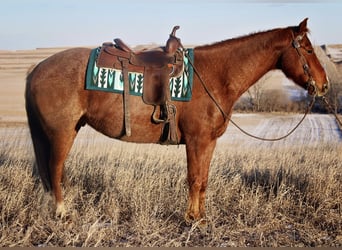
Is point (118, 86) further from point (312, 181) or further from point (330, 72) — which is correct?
point (330, 72)

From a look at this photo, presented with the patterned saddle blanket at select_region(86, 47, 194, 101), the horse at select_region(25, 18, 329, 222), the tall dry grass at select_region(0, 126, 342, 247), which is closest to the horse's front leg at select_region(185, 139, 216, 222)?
the horse at select_region(25, 18, 329, 222)

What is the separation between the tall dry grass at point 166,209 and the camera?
12.6ft

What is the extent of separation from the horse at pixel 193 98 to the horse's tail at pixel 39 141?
30 mm

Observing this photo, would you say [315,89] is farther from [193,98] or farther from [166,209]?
[166,209]

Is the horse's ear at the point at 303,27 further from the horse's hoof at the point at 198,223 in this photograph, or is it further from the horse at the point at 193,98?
the horse's hoof at the point at 198,223

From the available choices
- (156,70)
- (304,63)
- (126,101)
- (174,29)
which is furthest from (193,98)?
(304,63)

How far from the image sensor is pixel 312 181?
201 inches

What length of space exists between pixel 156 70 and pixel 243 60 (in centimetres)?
94

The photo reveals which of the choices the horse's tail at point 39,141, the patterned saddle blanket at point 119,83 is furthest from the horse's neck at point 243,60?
the horse's tail at point 39,141

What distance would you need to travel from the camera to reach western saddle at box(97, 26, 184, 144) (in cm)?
429

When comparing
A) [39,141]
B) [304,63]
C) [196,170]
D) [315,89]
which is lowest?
[196,170]

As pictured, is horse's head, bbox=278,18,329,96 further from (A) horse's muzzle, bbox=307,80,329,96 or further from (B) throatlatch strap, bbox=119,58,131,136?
(B) throatlatch strap, bbox=119,58,131,136

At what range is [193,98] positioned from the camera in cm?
434

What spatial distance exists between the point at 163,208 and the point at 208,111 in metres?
1.14
